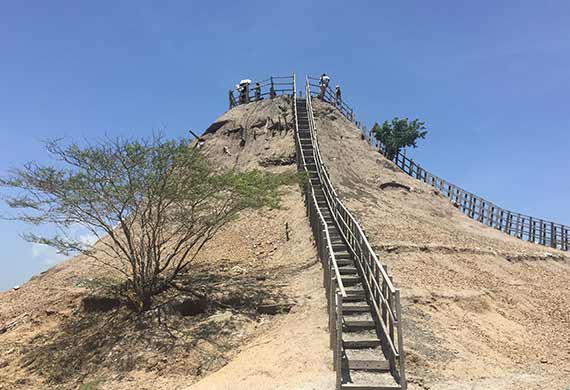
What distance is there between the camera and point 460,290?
11.8 meters

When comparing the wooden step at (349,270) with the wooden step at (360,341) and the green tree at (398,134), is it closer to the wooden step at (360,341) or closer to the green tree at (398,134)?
the wooden step at (360,341)

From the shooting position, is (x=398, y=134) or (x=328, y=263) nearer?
(x=328, y=263)

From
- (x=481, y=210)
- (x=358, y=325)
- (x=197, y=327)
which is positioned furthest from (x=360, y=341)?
(x=481, y=210)

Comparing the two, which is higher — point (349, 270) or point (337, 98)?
point (337, 98)

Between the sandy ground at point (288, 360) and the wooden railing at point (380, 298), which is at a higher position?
the wooden railing at point (380, 298)

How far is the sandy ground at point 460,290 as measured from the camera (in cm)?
786

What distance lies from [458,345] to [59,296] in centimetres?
1176

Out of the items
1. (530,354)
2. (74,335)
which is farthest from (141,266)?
(530,354)

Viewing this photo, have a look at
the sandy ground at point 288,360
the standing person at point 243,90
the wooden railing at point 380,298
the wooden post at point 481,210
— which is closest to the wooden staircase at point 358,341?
the wooden railing at point 380,298

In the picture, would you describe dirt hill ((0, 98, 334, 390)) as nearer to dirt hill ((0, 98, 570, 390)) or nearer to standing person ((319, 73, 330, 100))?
dirt hill ((0, 98, 570, 390))

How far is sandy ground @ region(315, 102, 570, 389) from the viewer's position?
7855 millimetres

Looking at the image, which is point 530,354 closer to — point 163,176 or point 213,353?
point 213,353

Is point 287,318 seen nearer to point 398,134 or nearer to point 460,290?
point 460,290

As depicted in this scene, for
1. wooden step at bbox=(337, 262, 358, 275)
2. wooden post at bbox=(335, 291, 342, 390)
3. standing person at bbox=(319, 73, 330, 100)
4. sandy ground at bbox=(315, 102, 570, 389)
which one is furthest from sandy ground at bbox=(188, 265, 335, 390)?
standing person at bbox=(319, 73, 330, 100)
